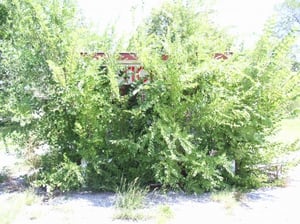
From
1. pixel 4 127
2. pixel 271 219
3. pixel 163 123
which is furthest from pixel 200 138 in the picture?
pixel 4 127

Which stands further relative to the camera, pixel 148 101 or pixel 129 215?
A: pixel 148 101

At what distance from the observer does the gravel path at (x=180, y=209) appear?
414cm

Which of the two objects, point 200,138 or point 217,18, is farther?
point 217,18

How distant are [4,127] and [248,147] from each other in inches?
133

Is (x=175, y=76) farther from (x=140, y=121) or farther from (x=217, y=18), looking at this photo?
(x=217, y=18)

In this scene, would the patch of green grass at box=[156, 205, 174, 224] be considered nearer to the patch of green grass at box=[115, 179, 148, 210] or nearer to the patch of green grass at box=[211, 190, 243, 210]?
the patch of green grass at box=[115, 179, 148, 210]

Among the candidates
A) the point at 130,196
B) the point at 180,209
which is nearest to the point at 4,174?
the point at 130,196

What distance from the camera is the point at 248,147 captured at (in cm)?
551

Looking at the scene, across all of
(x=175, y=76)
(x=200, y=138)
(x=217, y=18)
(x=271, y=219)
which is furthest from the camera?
(x=217, y=18)

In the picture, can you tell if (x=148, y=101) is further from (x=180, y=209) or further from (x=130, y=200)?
(x=180, y=209)

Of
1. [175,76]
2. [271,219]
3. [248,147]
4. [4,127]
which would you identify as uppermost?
[175,76]

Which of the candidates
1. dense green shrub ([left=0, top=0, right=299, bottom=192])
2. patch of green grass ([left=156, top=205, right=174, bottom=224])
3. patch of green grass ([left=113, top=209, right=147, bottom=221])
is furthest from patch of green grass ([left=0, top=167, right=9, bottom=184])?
patch of green grass ([left=156, top=205, right=174, bottom=224])

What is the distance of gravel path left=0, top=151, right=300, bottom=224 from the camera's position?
414 centimetres

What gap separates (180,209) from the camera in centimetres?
455
